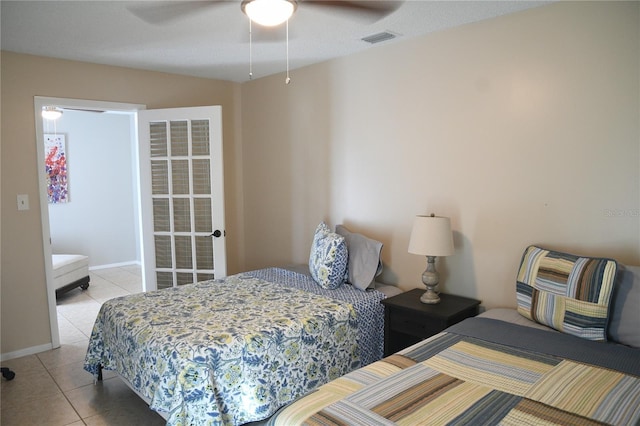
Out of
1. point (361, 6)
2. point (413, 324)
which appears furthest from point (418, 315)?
point (361, 6)

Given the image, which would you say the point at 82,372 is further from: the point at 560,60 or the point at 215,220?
the point at 560,60

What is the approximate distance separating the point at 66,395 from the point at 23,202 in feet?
5.22

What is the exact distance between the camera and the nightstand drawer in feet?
8.69

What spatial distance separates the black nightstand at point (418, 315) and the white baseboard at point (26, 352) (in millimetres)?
2834

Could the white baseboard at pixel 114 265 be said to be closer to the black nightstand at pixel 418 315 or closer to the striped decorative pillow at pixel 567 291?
the black nightstand at pixel 418 315

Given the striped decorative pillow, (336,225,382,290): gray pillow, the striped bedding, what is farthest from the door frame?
the striped decorative pillow

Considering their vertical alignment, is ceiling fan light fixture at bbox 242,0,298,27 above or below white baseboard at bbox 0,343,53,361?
above

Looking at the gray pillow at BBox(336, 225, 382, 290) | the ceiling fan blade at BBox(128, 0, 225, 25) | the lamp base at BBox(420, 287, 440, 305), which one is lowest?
the lamp base at BBox(420, 287, 440, 305)

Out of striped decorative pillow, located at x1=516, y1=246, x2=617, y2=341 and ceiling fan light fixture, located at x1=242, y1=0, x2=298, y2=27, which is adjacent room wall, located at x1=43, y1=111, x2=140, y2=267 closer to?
ceiling fan light fixture, located at x1=242, y1=0, x2=298, y2=27

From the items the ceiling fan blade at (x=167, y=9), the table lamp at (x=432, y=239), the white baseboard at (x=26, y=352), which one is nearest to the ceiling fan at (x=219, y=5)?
the ceiling fan blade at (x=167, y=9)

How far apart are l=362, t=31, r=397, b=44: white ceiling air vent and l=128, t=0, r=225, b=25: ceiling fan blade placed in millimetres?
1142

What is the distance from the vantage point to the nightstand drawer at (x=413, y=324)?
265 cm

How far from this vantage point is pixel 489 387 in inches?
63.7

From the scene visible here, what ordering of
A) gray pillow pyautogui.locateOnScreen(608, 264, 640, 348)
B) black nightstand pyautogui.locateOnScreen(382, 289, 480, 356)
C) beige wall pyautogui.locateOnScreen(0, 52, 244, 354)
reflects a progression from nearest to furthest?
gray pillow pyautogui.locateOnScreen(608, 264, 640, 348)
black nightstand pyautogui.locateOnScreen(382, 289, 480, 356)
beige wall pyautogui.locateOnScreen(0, 52, 244, 354)
